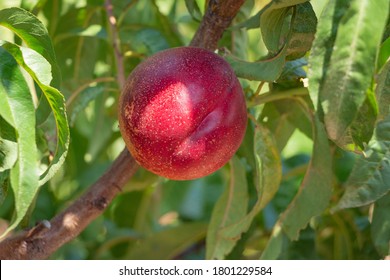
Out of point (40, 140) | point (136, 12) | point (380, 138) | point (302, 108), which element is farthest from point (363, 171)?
point (136, 12)

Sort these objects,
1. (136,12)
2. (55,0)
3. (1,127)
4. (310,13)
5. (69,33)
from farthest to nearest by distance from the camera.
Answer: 1. (136,12)
2. (55,0)
3. (69,33)
4. (310,13)
5. (1,127)

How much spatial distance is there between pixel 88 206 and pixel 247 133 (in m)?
0.33

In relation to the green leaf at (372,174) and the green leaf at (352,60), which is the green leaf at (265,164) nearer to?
the green leaf at (372,174)

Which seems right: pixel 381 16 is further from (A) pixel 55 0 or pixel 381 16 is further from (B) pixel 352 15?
(A) pixel 55 0

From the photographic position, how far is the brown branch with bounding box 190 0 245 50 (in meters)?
1.04

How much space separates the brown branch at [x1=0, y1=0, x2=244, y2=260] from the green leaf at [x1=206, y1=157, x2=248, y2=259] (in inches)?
8.8

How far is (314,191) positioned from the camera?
117 cm

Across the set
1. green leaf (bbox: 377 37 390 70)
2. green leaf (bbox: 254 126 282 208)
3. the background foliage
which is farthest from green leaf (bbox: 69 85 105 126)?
green leaf (bbox: 377 37 390 70)

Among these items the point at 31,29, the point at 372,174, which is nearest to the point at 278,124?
the point at 372,174

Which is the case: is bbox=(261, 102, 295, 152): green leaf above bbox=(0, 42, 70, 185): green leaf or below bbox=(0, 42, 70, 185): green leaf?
below

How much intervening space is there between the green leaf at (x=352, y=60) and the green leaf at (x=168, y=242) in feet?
3.33

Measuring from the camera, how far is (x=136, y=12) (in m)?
1.67

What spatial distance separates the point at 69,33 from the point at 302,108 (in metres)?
0.48

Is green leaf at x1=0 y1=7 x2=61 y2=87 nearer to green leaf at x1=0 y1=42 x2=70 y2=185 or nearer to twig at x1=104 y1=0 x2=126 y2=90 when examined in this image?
green leaf at x1=0 y1=42 x2=70 y2=185
